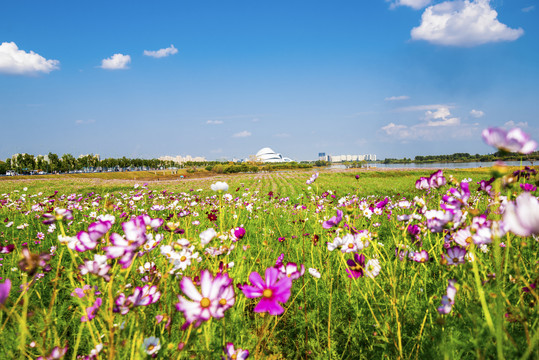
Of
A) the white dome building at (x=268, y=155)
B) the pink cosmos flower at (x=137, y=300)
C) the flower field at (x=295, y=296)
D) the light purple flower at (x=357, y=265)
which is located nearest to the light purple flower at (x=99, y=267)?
the flower field at (x=295, y=296)

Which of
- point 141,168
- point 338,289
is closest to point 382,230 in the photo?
point 338,289

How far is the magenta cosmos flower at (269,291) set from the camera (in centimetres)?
88

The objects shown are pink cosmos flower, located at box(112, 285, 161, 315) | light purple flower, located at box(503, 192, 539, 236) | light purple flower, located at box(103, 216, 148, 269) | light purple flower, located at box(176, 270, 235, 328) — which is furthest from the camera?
pink cosmos flower, located at box(112, 285, 161, 315)

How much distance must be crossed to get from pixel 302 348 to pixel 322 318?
0.28 metres

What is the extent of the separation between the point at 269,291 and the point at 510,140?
907mm

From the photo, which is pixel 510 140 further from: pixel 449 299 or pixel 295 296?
pixel 295 296

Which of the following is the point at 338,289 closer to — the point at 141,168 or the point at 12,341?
the point at 12,341

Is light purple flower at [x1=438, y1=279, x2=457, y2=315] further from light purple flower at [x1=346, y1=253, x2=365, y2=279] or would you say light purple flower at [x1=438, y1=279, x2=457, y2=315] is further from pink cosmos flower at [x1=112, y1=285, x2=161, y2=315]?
pink cosmos flower at [x1=112, y1=285, x2=161, y2=315]

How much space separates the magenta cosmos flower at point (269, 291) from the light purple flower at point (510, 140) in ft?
2.58

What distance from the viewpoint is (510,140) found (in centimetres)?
82

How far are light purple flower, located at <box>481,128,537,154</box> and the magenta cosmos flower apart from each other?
A: 786 millimetres

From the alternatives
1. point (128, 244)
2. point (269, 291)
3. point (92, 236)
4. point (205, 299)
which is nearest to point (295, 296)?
point (269, 291)

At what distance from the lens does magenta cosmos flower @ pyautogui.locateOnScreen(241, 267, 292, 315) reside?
884mm

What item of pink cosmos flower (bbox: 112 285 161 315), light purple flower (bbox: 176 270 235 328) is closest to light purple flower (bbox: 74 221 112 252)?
pink cosmos flower (bbox: 112 285 161 315)
